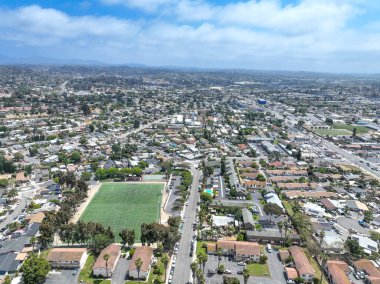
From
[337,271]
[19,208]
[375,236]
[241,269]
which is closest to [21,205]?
[19,208]

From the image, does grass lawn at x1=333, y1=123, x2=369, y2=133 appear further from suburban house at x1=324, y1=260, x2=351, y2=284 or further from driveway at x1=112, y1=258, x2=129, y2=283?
driveway at x1=112, y1=258, x2=129, y2=283

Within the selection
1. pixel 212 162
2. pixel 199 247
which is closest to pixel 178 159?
pixel 212 162

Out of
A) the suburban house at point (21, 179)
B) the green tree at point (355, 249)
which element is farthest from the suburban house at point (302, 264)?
the suburban house at point (21, 179)

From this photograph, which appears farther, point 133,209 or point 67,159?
point 67,159

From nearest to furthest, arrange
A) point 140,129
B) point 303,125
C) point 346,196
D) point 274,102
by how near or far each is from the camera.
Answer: point 346,196 → point 140,129 → point 303,125 → point 274,102

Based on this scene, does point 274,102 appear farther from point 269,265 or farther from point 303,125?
point 269,265

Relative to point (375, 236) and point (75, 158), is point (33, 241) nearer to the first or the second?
point (75, 158)

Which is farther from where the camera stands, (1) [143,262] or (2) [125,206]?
(2) [125,206]
